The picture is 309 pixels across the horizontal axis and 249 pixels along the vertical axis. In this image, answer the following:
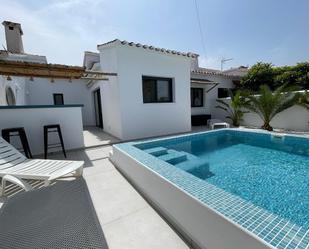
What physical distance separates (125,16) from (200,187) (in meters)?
9.93

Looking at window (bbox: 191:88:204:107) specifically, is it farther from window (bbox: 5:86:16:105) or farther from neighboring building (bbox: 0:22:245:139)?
window (bbox: 5:86:16:105)

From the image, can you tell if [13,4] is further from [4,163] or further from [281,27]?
[281,27]

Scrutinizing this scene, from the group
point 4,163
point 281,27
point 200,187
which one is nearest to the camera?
point 200,187

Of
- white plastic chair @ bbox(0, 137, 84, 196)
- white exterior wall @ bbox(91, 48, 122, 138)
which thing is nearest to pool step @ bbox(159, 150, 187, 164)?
white plastic chair @ bbox(0, 137, 84, 196)

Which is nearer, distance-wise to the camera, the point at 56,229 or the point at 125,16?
the point at 56,229

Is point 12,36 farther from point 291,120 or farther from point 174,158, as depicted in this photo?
point 291,120

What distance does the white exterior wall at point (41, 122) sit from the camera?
254 inches

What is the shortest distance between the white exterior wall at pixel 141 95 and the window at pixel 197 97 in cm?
350

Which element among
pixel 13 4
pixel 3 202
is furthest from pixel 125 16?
pixel 3 202

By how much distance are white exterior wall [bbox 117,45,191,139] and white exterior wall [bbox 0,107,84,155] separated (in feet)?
7.56

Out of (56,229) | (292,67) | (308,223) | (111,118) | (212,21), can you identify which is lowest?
(308,223)

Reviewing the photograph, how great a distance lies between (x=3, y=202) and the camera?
3553 mm

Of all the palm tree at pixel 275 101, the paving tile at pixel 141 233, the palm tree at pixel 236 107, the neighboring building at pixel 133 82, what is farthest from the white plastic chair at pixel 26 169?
the palm tree at pixel 236 107

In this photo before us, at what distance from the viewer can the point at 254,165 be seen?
5672 mm
